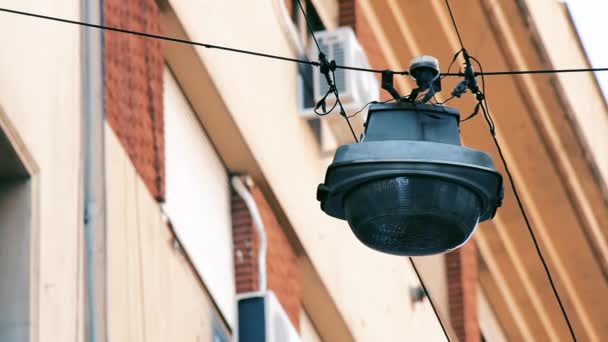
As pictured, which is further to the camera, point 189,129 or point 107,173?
point 189,129

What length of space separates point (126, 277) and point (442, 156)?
103 inches

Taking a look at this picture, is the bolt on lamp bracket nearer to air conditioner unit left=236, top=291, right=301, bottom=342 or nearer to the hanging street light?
the hanging street light

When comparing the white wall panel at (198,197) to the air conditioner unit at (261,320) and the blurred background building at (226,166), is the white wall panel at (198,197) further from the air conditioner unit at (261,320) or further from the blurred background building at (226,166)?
the air conditioner unit at (261,320)

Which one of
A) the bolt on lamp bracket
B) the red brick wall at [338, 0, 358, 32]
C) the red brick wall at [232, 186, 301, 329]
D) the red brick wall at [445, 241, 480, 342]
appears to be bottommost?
the bolt on lamp bracket

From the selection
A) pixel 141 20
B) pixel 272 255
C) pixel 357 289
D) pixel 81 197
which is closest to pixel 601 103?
pixel 357 289

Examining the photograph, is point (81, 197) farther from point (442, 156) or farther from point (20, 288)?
point (442, 156)

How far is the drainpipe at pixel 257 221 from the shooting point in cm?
1237

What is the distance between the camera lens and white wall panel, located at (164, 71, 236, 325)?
455 inches

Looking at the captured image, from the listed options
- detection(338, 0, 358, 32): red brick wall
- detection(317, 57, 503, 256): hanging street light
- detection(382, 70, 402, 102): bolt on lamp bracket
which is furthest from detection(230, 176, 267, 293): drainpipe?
detection(338, 0, 358, 32): red brick wall

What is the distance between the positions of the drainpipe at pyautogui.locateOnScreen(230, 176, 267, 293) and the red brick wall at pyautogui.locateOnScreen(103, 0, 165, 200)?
1389mm

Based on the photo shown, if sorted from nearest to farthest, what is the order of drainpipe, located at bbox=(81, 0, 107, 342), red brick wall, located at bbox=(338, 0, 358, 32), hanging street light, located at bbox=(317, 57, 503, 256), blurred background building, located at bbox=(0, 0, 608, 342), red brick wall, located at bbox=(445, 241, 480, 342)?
hanging street light, located at bbox=(317, 57, 503, 256)
blurred background building, located at bbox=(0, 0, 608, 342)
drainpipe, located at bbox=(81, 0, 107, 342)
red brick wall, located at bbox=(338, 0, 358, 32)
red brick wall, located at bbox=(445, 241, 480, 342)

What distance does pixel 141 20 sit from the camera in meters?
11.0

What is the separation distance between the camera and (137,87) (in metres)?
10.8

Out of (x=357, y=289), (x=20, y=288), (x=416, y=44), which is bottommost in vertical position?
(x=20, y=288)
